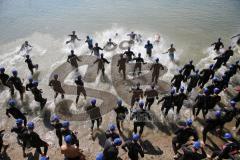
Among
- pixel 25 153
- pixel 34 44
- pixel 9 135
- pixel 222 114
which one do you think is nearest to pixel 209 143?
pixel 222 114

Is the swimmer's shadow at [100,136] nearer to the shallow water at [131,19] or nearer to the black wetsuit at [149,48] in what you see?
the black wetsuit at [149,48]

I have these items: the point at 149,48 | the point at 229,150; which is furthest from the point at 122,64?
the point at 229,150

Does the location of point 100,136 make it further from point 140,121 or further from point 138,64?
point 138,64

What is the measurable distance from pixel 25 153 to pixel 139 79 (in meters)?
7.48

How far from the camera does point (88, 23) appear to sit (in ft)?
76.6

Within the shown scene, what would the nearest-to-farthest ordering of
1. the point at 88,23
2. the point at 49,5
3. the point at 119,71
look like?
the point at 119,71 → the point at 88,23 → the point at 49,5

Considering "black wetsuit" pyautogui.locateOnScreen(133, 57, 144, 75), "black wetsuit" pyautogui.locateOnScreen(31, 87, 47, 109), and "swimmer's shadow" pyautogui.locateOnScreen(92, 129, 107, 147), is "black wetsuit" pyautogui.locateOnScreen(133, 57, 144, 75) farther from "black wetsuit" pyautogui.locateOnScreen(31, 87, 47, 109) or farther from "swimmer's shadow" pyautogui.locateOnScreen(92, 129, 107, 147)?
"black wetsuit" pyautogui.locateOnScreen(31, 87, 47, 109)

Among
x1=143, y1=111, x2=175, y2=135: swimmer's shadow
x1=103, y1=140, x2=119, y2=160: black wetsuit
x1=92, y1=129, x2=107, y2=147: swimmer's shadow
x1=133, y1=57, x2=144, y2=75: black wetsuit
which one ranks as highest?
x1=133, y1=57, x2=144, y2=75: black wetsuit

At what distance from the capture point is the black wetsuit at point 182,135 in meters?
9.28

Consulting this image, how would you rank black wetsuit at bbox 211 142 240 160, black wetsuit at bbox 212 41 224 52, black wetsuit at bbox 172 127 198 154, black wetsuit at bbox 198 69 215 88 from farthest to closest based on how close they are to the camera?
1. black wetsuit at bbox 212 41 224 52
2. black wetsuit at bbox 198 69 215 88
3. black wetsuit at bbox 172 127 198 154
4. black wetsuit at bbox 211 142 240 160

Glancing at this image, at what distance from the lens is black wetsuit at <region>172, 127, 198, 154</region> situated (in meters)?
9.28

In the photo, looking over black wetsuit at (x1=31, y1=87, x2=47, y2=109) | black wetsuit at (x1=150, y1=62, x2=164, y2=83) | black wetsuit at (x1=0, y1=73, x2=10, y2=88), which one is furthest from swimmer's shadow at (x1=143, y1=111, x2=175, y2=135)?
black wetsuit at (x1=0, y1=73, x2=10, y2=88)

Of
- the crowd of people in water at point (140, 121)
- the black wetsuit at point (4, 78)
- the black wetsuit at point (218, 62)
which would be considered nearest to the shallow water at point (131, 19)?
the black wetsuit at point (218, 62)

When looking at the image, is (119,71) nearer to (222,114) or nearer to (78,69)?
(78,69)
